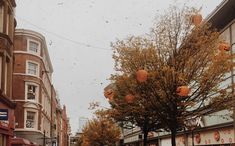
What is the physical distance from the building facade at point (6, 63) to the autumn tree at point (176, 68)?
23.8 ft

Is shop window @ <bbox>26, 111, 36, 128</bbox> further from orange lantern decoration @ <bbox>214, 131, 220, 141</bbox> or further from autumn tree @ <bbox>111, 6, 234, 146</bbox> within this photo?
autumn tree @ <bbox>111, 6, 234, 146</bbox>

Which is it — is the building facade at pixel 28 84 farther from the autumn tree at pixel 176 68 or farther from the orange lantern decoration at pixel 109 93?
the autumn tree at pixel 176 68

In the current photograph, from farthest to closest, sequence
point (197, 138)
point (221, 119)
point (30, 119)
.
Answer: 1. point (30, 119)
2. point (197, 138)
3. point (221, 119)

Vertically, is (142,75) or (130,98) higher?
(142,75)

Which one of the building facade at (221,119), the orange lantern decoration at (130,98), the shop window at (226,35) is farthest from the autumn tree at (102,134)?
the orange lantern decoration at (130,98)

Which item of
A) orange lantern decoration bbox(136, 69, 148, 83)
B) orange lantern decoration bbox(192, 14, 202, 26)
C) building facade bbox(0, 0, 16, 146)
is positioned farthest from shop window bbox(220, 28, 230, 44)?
building facade bbox(0, 0, 16, 146)

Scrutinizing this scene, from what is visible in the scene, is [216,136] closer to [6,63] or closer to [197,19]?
[197,19]

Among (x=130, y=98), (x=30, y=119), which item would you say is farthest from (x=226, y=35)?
(x=30, y=119)

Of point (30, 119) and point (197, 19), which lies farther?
point (30, 119)

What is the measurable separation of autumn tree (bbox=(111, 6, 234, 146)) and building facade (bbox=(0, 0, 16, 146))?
286 inches

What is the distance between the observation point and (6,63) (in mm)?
30859

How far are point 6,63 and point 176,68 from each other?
1146 centimetres

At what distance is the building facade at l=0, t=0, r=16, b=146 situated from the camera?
28.7 meters

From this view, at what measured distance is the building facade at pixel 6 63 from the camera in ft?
94.1
